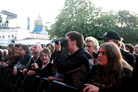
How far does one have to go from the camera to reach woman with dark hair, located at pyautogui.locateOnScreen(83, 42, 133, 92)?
2.53 m

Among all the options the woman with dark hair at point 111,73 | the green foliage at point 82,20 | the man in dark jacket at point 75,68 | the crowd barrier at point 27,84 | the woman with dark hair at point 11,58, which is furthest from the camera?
the green foliage at point 82,20

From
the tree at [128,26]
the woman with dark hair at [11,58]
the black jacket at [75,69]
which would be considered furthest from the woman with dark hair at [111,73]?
the tree at [128,26]

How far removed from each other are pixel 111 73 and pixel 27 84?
2.70 m

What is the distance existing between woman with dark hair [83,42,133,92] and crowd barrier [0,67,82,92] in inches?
14.7

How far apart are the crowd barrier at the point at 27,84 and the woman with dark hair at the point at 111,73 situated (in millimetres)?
374

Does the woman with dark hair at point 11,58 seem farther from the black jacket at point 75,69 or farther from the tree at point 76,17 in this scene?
the tree at point 76,17

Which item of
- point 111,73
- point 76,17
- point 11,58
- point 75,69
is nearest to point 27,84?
point 11,58

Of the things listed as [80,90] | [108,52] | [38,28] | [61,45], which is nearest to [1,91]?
[61,45]

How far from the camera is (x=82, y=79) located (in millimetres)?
3107

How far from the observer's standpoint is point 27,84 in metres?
4.70

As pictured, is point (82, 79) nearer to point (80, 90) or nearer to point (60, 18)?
point (80, 90)

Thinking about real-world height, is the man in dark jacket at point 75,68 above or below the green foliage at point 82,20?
below

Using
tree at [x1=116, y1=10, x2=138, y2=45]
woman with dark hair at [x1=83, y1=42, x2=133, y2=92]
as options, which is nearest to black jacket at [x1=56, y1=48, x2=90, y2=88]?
woman with dark hair at [x1=83, y1=42, x2=133, y2=92]

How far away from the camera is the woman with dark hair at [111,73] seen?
2533 millimetres
